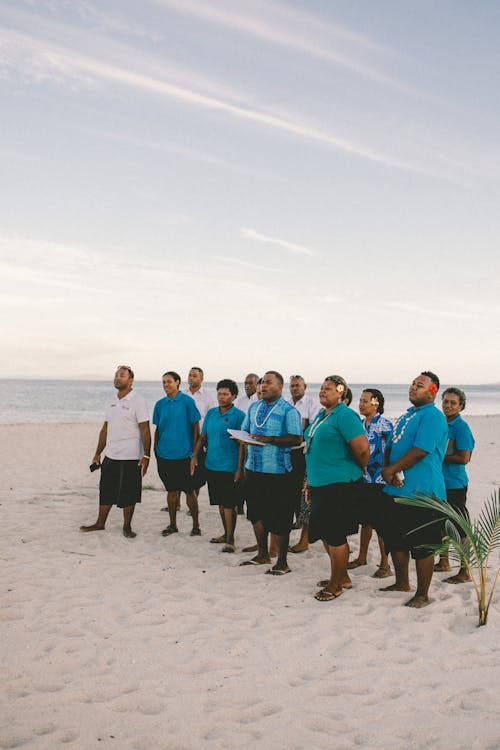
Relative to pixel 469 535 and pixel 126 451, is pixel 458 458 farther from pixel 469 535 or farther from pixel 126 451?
pixel 126 451

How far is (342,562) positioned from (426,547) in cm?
74

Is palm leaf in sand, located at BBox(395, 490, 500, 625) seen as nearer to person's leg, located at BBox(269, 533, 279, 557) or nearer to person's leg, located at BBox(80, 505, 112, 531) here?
person's leg, located at BBox(269, 533, 279, 557)

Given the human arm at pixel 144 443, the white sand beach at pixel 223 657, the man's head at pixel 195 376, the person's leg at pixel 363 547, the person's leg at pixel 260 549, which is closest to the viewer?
the white sand beach at pixel 223 657

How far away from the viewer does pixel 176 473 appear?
23.3 feet

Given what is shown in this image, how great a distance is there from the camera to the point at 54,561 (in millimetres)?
5957

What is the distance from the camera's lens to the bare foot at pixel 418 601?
4.79 m

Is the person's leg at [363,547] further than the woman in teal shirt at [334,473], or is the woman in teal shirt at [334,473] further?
the person's leg at [363,547]

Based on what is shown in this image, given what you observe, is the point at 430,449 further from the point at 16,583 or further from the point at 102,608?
the point at 16,583

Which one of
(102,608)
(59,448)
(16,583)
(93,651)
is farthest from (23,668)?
(59,448)

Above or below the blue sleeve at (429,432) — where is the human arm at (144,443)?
below

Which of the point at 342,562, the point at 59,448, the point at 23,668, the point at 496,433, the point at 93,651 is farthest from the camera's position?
the point at 496,433

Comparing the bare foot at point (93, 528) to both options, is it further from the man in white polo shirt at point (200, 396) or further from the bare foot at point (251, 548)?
the man in white polo shirt at point (200, 396)

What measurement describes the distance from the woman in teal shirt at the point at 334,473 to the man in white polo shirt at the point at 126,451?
2.61 m

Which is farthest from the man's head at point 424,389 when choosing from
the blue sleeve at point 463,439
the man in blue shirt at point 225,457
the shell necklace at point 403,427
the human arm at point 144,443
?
the human arm at point 144,443
